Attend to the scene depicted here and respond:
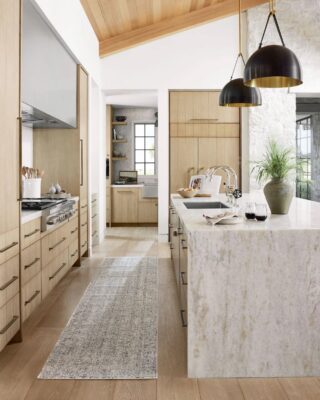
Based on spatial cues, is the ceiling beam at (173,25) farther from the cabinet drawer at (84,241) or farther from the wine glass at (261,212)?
the wine glass at (261,212)

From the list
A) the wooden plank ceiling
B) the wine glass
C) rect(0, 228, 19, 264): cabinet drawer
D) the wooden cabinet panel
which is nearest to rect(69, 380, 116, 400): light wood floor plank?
rect(0, 228, 19, 264): cabinet drawer

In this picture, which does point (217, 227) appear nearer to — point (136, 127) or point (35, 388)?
point (35, 388)

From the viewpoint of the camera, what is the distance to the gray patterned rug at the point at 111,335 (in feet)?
8.23

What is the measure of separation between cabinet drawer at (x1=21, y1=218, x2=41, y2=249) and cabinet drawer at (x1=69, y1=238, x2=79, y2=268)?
1.33 meters

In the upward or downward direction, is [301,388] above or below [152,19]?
below

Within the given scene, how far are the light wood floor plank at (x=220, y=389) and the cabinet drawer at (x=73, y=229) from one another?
2631 millimetres

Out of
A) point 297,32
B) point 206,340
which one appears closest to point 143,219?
point 297,32

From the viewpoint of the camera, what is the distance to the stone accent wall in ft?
22.6

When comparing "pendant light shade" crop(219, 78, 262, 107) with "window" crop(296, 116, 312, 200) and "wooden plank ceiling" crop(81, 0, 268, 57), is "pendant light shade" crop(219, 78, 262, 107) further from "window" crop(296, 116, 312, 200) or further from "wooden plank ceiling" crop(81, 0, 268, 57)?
"window" crop(296, 116, 312, 200)

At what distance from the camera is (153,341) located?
2.94 metres

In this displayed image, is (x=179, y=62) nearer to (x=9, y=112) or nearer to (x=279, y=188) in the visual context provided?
(x=279, y=188)

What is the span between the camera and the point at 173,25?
687cm

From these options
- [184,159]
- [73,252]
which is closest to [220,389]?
[73,252]

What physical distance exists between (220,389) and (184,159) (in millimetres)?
5191
